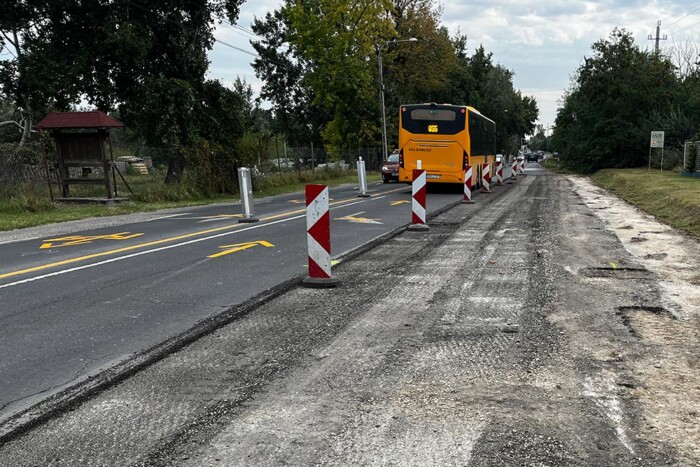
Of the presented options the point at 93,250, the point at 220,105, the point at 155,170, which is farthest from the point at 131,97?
the point at 93,250

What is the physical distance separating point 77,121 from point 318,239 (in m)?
15.0

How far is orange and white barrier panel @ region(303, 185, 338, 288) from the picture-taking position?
6797 millimetres

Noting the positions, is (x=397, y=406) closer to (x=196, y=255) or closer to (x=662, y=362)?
(x=662, y=362)

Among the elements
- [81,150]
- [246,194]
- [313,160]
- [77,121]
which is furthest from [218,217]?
[313,160]

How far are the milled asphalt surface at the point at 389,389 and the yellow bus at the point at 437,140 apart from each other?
52.8 ft

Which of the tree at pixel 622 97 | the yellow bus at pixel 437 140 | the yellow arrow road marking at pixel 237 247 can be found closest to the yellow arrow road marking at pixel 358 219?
the yellow arrow road marking at pixel 237 247

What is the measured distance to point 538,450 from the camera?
9.55ft

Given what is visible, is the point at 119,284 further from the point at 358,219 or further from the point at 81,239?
the point at 358,219

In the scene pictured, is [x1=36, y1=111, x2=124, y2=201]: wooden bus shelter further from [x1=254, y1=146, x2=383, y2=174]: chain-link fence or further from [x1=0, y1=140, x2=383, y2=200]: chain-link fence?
[x1=254, y1=146, x2=383, y2=174]: chain-link fence

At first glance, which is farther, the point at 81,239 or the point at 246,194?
the point at 246,194

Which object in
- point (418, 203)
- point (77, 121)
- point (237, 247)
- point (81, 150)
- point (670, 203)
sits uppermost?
point (77, 121)

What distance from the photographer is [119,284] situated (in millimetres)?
6875

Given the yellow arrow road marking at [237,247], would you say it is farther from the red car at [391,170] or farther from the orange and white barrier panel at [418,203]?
the red car at [391,170]

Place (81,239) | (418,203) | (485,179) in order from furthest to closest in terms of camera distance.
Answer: (485,179)
(418,203)
(81,239)
